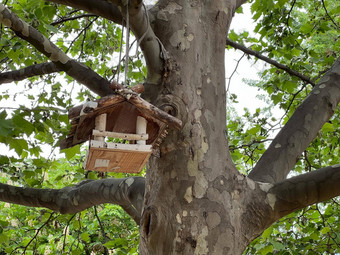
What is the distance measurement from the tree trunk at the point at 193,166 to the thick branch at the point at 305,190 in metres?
0.16

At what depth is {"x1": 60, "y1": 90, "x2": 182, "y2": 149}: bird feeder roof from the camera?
202cm

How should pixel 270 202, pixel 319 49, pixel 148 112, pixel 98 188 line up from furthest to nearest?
pixel 319 49
pixel 98 188
pixel 270 202
pixel 148 112

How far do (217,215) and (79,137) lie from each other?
2.44 ft

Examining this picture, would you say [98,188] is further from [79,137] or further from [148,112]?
[148,112]

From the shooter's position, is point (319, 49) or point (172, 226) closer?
point (172, 226)

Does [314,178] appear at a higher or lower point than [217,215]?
higher

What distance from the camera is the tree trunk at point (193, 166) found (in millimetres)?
2215

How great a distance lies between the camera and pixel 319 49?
10789mm

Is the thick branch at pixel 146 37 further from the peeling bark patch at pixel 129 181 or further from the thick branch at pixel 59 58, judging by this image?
the peeling bark patch at pixel 129 181

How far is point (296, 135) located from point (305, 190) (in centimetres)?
53

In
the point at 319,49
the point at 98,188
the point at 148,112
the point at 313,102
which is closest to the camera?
the point at 148,112

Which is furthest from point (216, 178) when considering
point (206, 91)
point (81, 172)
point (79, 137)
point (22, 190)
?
point (81, 172)

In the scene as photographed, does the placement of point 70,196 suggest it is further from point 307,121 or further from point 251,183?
point 307,121

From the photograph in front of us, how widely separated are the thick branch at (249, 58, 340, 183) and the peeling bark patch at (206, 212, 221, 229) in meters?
0.50
